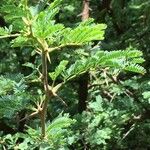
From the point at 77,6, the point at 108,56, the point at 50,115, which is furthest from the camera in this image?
the point at 77,6

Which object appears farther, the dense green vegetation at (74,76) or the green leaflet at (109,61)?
the green leaflet at (109,61)

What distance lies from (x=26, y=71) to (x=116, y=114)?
1.23m

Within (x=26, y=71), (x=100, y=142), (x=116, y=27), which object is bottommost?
(x=100, y=142)

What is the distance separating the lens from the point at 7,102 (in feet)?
8.58

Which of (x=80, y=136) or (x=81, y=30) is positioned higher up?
(x=81, y=30)

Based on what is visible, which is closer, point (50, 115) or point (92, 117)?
point (92, 117)

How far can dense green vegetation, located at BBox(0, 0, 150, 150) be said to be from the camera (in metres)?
2.18

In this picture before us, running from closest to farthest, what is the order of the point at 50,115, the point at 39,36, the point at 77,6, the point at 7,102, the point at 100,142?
the point at 39,36
the point at 7,102
the point at 100,142
the point at 50,115
the point at 77,6

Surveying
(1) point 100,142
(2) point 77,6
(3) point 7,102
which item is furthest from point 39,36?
(2) point 77,6

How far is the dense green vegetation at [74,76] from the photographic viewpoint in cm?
218

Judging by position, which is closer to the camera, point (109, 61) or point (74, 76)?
point (109, 61)

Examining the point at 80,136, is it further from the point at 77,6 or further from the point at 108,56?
the point at 77,6

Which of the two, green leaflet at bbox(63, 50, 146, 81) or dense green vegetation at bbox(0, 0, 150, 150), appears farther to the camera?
green leaflet at bbox(63, 50, 146, 81)

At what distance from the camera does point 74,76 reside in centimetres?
251
